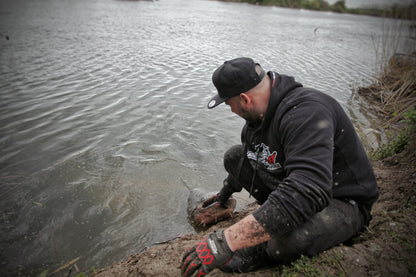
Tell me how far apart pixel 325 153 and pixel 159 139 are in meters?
3.63

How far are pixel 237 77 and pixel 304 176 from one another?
0.89m

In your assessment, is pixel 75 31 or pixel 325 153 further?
pixel 75 31

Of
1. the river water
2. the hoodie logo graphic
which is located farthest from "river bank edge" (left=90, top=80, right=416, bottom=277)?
the hoodie logo graphic

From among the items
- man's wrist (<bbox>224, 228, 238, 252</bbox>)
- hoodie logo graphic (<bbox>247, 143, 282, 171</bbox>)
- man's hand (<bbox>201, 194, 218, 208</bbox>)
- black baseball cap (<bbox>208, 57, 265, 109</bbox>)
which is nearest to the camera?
man's wrist (<bbox>224, 228, 238, 252</bbox>)

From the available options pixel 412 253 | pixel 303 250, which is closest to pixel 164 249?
pixel 303 250

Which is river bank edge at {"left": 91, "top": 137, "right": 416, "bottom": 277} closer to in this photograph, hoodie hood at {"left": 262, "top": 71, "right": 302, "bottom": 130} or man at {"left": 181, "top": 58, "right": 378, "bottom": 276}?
man at {"left": 181, "top": 58, "right": 378, "bottom": 276}

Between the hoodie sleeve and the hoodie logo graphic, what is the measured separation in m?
0.38

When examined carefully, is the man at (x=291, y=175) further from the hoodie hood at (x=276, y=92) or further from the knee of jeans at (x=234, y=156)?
the knee of jeans at (x=234, y=156)

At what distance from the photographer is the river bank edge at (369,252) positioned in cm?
158

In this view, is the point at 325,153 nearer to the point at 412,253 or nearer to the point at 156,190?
the point at 412,253

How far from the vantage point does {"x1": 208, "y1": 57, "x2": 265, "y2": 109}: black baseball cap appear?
1.82 meters

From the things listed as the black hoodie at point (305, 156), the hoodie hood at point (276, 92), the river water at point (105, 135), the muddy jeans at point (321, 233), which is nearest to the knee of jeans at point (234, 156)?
the black hoodie at point (305, 156)

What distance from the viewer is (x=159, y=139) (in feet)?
15.3

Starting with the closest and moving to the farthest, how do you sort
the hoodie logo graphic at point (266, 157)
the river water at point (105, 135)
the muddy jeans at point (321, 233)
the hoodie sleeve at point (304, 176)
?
the hoodie sleeve at point (304, 176)
the muddy jeans at point (321, 233)
the hoodie logo graphic at point (266, 157)
the river water at point (105, 135)
